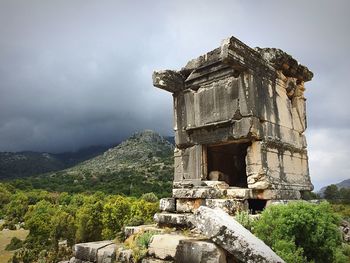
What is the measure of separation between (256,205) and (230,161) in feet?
8.32

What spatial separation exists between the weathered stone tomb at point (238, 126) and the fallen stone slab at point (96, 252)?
191cm

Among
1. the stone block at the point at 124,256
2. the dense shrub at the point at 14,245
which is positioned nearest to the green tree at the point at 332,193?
the dense shrub at the point at 14,245

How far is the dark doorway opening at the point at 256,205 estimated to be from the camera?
7147 mm

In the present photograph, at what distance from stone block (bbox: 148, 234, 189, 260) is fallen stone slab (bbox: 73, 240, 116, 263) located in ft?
3.50

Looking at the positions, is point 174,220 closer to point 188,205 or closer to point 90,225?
point 188,205

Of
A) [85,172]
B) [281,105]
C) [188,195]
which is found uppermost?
[85,172]

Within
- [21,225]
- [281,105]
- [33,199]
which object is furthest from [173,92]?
[33,199]

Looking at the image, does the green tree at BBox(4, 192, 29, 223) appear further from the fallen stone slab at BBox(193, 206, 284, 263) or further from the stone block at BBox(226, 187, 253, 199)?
the fallen stone slab at BBox(193, 206, 284, 263)

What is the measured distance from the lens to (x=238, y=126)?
24.0ft

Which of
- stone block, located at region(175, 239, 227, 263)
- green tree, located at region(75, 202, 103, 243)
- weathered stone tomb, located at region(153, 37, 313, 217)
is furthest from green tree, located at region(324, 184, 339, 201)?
stone block, located at region(175, 239, 227, 263)

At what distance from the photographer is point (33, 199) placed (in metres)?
54.0

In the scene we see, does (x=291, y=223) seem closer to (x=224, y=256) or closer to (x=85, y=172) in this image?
(x=224, y=256)

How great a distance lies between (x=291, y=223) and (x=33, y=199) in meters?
56.2

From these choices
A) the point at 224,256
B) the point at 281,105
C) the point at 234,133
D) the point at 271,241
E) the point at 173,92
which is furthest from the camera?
the point at 173,92
